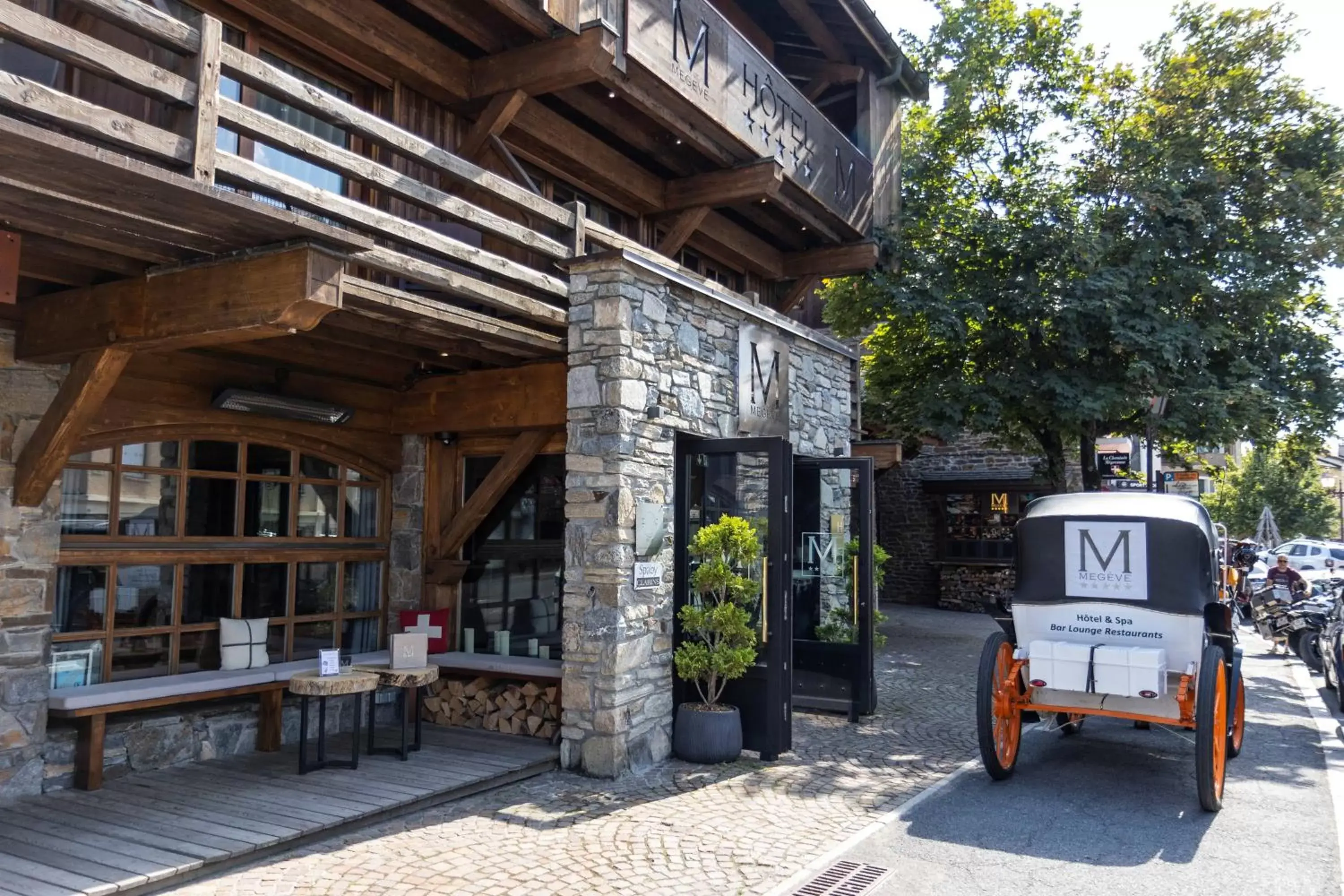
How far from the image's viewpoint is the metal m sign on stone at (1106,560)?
22.1 feet

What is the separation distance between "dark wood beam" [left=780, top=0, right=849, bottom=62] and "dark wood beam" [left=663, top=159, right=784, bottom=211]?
285 cm

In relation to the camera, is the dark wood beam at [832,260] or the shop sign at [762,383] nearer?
the shop sign at [762,383]

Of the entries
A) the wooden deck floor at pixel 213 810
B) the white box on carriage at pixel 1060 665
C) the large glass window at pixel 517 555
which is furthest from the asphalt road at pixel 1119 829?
the large glass window at pixel 517 555

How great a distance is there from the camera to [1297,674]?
12.4m

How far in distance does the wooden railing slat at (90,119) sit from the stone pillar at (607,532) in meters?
3.13

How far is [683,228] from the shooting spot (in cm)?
1002

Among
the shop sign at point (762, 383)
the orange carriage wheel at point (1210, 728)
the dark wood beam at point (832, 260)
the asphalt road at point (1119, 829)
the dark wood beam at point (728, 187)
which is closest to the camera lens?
the asphalt road at point (1119, 829)

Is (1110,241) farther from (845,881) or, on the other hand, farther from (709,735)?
(845,881)

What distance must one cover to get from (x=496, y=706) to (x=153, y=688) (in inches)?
102

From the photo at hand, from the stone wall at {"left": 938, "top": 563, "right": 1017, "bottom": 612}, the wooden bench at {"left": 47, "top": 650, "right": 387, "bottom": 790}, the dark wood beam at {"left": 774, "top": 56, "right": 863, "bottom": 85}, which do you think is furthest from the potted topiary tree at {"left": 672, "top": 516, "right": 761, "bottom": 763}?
the stone wall at {"left": 938, "top": 563, "right": 1017, "bottom": 612}

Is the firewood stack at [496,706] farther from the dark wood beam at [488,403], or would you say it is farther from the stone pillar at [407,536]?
the dark wood beam at [488,403]

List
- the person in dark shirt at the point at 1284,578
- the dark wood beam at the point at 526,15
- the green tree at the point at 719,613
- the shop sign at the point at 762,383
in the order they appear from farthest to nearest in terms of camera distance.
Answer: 1. the person in dark shirt at the point at 1284,578
2. the shop sign at the point at 762,383
3. the green tree at the point at 719,613
4. the dark wood beam at the point at 526,15

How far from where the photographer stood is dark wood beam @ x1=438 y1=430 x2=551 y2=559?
25.6ft

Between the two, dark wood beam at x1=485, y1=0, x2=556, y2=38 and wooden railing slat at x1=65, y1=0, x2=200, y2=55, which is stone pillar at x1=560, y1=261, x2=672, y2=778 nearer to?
dark wood beam at x1=485, y1=0, x2=556, y2=38
